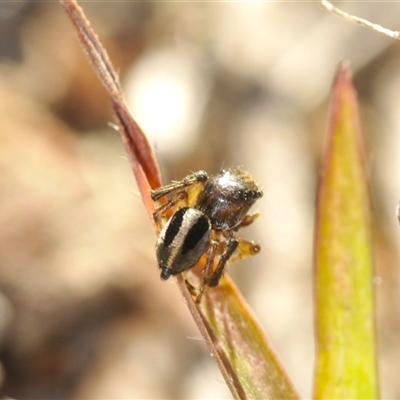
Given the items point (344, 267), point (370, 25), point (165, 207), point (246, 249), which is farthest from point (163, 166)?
point (370, 25)

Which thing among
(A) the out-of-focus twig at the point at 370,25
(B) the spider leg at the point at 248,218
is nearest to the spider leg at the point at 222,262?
(B) the spider leg at the point at 248,218

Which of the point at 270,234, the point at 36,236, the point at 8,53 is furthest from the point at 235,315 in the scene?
the point at 8,53

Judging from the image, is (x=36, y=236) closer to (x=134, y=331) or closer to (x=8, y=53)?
(x=134, y=331)

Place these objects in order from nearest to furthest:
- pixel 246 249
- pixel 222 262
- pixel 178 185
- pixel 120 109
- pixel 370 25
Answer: pixel 370 25, pixel 120 109, pixel 222 262, pixel 178 185, pixel 246 249

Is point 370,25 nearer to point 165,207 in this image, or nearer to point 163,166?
point 165,207

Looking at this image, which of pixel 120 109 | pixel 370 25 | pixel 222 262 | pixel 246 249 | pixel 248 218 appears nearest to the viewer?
pixel 370 25

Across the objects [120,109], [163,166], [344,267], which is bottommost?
[344,267]

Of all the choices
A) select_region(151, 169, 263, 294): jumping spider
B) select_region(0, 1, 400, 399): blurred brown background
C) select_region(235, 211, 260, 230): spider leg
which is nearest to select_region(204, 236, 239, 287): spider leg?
select_region(151, 169, 263, 294): jumping spider
